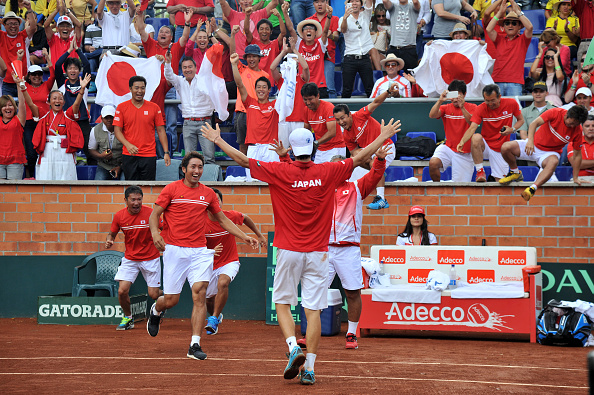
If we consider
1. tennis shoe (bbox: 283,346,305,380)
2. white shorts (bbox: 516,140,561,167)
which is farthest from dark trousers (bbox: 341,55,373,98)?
tennis shoe (bbox: 283,346,305,380)

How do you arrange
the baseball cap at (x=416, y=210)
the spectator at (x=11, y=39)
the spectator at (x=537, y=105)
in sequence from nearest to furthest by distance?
the baseball cap at (x=416, y=210)
the spectator at (x=537, y=105)
the spectator at (x=11, y=39)

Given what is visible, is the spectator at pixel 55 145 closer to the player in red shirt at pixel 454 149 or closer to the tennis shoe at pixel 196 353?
the tennis shoe at pixel 196 353

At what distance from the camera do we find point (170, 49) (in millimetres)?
15836

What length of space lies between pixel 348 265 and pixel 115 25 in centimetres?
948

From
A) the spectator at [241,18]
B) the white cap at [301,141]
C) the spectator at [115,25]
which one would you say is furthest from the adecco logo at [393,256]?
the spectator at [115,25]

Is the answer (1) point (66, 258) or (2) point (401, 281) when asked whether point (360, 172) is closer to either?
(2) point (401, 281)

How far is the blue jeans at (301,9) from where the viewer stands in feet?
53.6

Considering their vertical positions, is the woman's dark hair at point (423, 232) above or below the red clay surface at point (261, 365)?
above

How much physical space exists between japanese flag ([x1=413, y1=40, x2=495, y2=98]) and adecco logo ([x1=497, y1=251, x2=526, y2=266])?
4.47 m

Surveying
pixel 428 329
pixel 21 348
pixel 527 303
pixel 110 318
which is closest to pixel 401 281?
pixel 428 329

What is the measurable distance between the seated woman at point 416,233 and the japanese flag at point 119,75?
20.8ft

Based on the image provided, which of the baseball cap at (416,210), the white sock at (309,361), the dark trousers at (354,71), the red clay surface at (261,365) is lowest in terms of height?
the red clay surface at (261,365)

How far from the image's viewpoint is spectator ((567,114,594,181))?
39.1ft

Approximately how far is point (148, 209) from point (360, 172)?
11.3 feet
